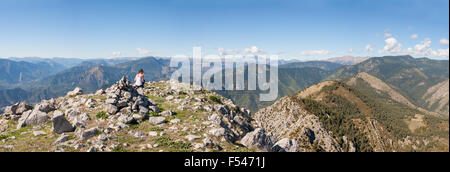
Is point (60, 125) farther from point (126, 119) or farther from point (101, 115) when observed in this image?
point (126, 119)

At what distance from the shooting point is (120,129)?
1872 cm

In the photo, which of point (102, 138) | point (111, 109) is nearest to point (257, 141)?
point (102, 138)

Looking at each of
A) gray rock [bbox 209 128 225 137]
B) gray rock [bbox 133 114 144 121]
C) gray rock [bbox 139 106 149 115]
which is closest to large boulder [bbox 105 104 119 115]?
gray rock [bbox 133 114 144 121]

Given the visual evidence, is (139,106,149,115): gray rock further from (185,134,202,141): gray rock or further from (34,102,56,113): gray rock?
(34,102,56,113): gray rock

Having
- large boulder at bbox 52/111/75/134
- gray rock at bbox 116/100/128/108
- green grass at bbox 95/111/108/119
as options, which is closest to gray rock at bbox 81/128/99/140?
large boulder at bbox 52/111/75/134

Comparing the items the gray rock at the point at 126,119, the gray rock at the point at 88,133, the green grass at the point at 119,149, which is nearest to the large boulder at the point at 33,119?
the gray rock at the point at 126,119

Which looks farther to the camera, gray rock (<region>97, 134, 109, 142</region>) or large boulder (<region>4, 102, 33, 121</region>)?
large boulder (<region>4, 102, 33, 121</region>)

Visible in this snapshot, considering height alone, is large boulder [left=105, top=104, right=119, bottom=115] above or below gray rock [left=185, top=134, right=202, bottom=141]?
above

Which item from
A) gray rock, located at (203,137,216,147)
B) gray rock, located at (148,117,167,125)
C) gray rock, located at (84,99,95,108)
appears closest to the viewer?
gray rock, located at (203,137,216,147)

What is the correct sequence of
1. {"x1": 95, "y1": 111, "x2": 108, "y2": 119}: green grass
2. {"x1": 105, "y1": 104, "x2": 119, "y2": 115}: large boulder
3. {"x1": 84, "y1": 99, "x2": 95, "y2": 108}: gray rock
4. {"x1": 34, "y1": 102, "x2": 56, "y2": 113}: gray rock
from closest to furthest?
{"x1": 95, "y1": 111, "x2": 108, "y2": 119}: green grass, {"x1": 105, "y1": 104, "x2": 119, "y2": 115}: large boulder, {"x1": 34, "y1": 102, "x2": 56, "y2": 113}: gray rock, {"x1": 84, "y1": 99, "x2": 95, "y2": 108}: gray rock

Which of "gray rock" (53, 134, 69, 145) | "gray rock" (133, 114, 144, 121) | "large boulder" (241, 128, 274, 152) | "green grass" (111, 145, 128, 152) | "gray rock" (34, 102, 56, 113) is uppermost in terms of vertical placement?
"gray rock" (34, 102, 56, 113)

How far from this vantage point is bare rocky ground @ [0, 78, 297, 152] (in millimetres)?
15531

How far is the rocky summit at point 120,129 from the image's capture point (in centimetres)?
1554

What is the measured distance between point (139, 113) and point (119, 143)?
728 centimetres
